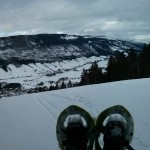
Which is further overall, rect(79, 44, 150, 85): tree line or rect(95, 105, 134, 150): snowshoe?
rect(79, 44, 150, 85): tree line

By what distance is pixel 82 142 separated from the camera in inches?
229

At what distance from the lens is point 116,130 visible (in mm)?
5812

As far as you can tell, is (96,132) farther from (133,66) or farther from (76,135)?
(133,66)

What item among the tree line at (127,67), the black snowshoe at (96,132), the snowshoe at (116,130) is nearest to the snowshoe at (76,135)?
the black snowshoe at (96,132)

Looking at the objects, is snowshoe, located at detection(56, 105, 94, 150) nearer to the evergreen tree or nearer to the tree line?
the tree line

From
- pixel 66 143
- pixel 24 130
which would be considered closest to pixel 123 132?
pixel 66 143

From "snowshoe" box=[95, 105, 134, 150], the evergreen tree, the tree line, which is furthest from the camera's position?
the evergreen tree

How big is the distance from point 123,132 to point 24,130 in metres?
3.72

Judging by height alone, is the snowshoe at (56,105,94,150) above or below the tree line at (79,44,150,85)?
below

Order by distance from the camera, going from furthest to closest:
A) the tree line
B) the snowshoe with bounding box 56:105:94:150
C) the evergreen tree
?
the evergreen tree → the tree line → the snowshoe with bounding box 56:105:94:150

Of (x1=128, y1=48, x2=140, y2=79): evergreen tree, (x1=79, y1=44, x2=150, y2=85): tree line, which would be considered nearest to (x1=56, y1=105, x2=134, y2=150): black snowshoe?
(x1=79, y1=44, x2=150, y2=85): tree line

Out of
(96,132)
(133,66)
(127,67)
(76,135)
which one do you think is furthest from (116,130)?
(127,67)

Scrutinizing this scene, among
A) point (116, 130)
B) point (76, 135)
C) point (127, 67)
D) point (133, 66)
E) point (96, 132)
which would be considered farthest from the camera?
point (127, 67)

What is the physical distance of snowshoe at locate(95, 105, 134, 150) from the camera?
5.57m
